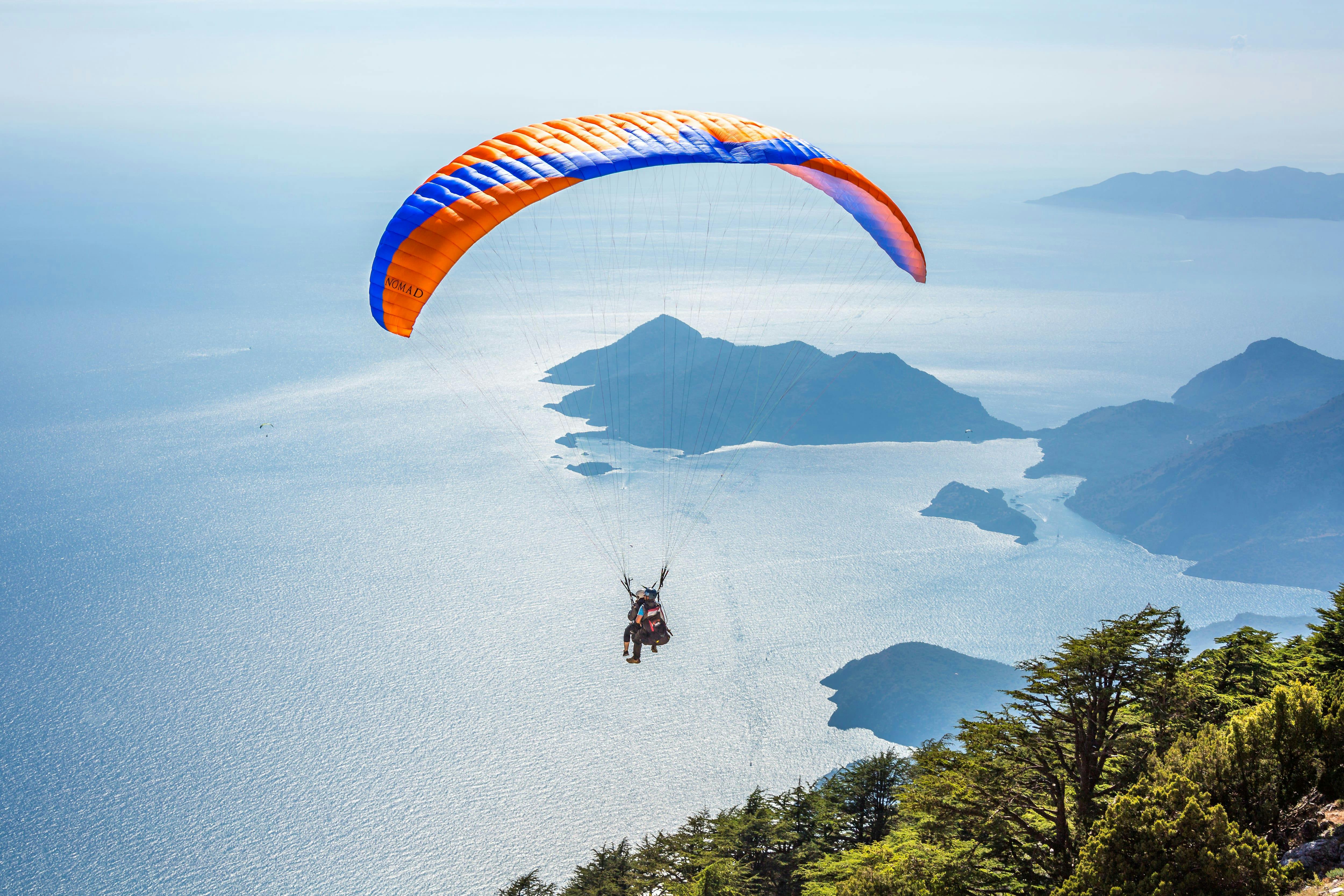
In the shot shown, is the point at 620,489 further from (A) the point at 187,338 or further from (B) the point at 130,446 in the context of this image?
(A) the point at 187,338

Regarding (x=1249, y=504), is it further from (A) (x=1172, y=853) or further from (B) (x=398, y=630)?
(A) (x=1172, y=853)

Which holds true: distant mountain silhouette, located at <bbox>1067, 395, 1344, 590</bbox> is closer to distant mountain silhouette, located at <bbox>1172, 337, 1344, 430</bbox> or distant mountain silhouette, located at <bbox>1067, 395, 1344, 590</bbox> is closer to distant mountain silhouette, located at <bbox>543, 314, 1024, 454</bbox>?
distant mountain silhouette, located at <bbox>543, 314, 1024, 454</bbox>

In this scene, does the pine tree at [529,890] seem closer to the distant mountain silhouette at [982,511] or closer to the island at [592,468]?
the island at [592,468]

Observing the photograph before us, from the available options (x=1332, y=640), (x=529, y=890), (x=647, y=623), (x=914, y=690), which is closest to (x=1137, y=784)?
(x=647, y=623)

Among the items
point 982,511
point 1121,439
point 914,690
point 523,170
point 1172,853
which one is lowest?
point 914,690

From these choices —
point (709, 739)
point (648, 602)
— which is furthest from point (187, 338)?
point (648, 602)

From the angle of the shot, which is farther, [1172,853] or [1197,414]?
[1197,414]
